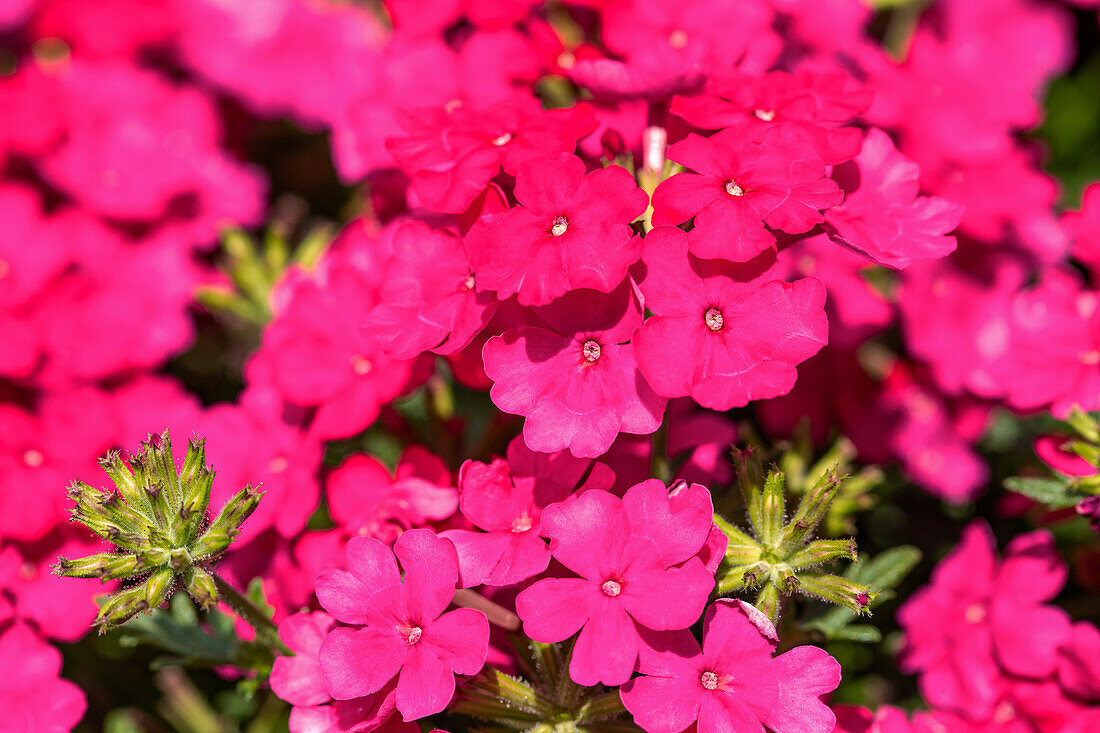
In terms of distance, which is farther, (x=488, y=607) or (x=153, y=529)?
(x=488, y=607)

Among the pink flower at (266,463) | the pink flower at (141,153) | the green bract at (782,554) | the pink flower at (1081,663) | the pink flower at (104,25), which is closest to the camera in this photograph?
the green bract at (782,554)

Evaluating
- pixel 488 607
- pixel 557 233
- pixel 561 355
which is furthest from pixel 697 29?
pixel 488 607

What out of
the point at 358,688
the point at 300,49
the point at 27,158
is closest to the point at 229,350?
the point at 27,158

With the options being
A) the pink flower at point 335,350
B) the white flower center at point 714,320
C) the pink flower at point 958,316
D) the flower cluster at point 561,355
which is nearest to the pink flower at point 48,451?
the flower cluster at point 561,355

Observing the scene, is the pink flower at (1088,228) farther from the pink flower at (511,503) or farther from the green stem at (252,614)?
the green stem at (252,614)

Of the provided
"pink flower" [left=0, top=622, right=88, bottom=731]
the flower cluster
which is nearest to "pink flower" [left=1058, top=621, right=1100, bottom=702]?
the flower cluster

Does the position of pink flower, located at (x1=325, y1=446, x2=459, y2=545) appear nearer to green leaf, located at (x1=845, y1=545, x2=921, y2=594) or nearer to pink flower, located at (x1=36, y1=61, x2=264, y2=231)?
green leaf, located at (x1=845, y1=545, x2=921, y2=594)

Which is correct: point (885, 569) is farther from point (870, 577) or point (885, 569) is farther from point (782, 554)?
point (782, 554)

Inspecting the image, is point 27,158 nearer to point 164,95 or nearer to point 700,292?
point 164,95
